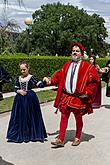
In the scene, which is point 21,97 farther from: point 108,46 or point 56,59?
point 108,46

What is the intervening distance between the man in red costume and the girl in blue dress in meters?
0.43

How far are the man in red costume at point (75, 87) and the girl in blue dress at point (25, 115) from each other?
43 centimetres

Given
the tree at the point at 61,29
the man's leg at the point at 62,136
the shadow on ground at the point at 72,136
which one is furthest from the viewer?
the tree at the point at 61,29

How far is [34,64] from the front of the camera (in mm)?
21156

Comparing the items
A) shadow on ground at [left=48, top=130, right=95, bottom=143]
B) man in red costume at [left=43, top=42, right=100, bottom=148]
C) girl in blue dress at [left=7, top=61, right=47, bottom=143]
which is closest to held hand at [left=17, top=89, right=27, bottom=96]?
girl in blue dress at [left=7, top=61, right=47, bottom=143]

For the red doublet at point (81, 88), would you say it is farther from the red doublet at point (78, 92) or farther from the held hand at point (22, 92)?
the held hand at point (22, 92)

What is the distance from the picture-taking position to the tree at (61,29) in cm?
7156

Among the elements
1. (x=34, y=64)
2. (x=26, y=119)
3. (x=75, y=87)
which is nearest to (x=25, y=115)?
(x=26, y=119)

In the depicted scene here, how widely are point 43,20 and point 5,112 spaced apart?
65.7m

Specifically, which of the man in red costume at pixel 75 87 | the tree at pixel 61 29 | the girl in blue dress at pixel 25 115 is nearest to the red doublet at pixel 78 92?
the man in red costume at pixel 75 87

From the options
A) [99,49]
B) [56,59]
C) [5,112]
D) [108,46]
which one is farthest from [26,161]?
[108,46]

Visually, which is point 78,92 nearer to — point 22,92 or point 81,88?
point 81,88

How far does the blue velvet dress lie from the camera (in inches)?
290

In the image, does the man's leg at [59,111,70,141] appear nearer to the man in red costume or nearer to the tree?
the man in red costume
